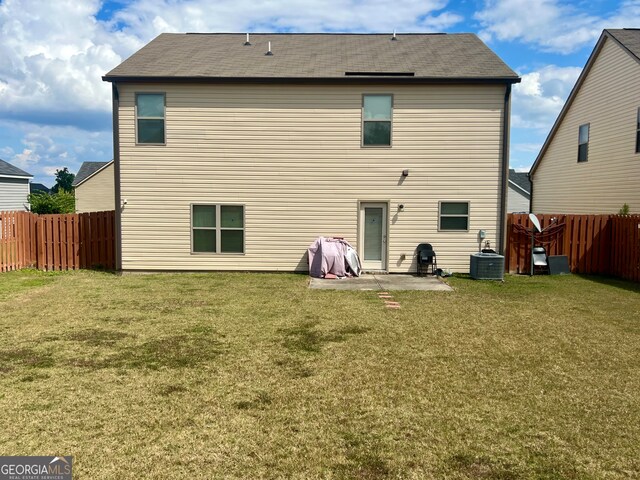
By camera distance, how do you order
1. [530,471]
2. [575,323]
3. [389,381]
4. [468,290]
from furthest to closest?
1. [468,290]
2. [575,323]
3. [389,381]
4. [530,471]

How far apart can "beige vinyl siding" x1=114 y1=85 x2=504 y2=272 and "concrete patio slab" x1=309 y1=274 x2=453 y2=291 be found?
0.79 m

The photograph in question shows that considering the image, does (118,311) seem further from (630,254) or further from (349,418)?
(630,254)

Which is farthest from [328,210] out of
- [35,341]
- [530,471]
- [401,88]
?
[530,471]

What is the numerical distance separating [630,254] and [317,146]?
9.31m

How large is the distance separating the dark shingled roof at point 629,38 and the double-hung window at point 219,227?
538 inches

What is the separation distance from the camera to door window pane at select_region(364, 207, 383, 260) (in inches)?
510

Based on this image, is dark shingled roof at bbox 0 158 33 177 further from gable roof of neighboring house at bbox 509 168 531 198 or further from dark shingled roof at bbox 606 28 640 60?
gable roof of neighboring house at bbox 509 168 531 198

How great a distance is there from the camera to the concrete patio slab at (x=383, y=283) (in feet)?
35.7

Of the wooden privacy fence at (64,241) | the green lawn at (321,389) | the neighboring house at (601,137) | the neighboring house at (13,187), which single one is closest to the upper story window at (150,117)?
the wooden privacy fence at (64,241)

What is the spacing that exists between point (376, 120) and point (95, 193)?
3093cm

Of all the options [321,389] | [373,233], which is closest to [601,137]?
[373,233]

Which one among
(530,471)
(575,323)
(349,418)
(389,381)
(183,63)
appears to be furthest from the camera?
(183,63)

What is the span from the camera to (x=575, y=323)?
7.64 meters

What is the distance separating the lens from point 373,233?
13.0 m
